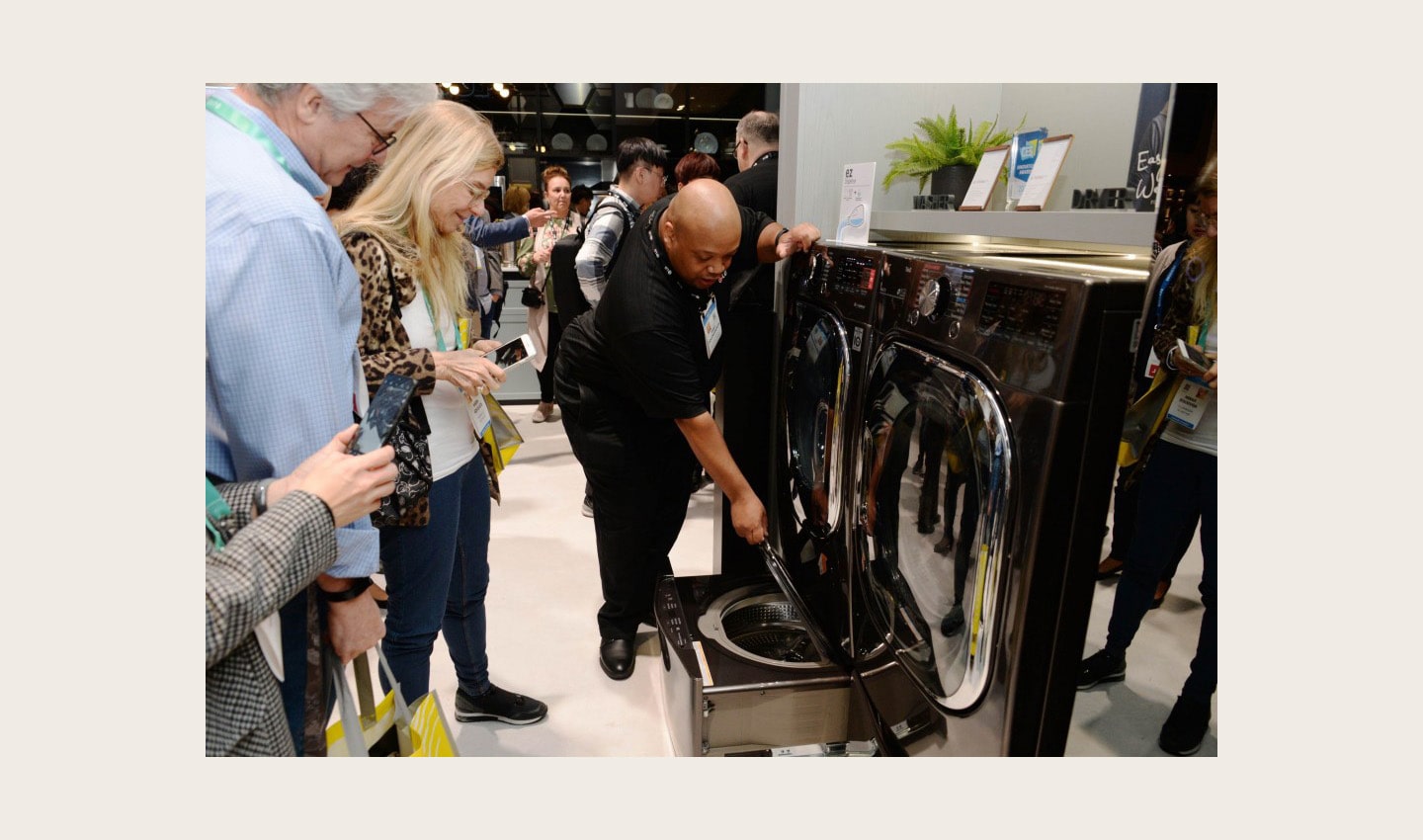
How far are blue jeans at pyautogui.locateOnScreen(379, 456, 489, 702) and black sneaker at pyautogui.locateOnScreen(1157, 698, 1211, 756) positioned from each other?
1366 millimetres

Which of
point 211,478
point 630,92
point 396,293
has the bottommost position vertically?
point 211,478

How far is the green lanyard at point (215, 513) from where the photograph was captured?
35.4 inches

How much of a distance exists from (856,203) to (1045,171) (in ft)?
1.67

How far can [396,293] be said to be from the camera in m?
1.54

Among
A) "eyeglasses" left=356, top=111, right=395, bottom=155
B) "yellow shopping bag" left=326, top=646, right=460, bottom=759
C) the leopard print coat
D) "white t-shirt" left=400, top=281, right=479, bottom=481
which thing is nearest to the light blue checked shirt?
"eyeglasses" left=356, top=111, right=395, bottom=155

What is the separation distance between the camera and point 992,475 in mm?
1184

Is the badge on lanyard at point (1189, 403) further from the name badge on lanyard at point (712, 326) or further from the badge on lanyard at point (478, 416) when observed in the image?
the badge on lanyard at point (478, 416)

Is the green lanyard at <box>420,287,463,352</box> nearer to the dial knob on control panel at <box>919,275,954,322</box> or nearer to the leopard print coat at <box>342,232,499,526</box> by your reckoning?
the leopard print coat at <box>342,232,499,526</box>

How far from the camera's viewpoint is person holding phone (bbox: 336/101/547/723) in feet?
4.99

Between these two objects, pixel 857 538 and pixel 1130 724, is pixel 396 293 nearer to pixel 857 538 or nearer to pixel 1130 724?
pixel 857 538

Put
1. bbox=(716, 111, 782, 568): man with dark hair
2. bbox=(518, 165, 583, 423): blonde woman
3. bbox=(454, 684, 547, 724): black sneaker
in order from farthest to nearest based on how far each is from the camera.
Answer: bbox=(518, 165, 583, 423): blonde woman < bbox=(716, 111, 782, 568): man with dark hair < bbox=(454, 684, 547, 724): black sneaker

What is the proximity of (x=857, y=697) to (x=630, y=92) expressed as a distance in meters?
7.11

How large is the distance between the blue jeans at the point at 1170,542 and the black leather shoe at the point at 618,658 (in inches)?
64.7

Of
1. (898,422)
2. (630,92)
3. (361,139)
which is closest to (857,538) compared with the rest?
(898,422)
